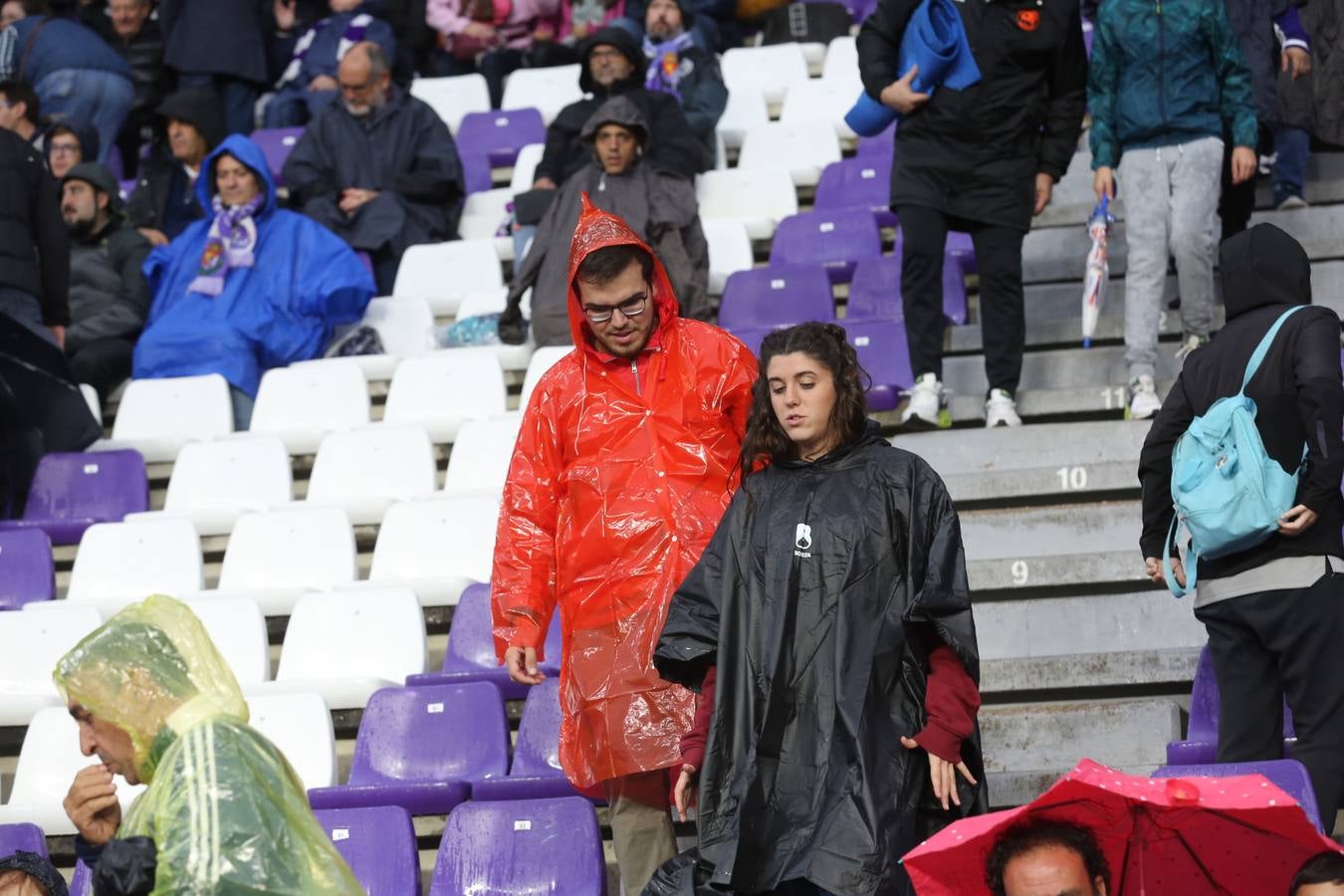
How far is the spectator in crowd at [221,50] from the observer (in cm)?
1045

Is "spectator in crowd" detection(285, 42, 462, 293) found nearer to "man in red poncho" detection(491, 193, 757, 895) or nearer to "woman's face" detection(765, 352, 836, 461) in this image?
"man in red poncho" detection(491, 193, 757, 895)

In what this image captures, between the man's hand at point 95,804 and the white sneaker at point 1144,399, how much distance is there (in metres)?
3.64

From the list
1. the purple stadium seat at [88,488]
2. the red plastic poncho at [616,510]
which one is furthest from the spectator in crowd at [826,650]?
the purple stadium seat at [88,488]

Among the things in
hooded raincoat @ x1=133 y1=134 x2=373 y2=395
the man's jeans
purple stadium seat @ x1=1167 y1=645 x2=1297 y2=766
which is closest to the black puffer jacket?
purple stadium seat @ x1=1167 y1=645 x2=1297 y2=766

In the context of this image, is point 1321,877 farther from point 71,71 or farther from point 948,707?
point 71,71

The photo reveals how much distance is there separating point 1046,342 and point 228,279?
3.27 metres

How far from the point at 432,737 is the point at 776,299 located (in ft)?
8.55

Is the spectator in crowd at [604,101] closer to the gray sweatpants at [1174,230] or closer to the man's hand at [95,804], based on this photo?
the gray sweatpants at [1174,230]

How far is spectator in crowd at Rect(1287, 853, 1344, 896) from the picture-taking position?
3.33 metres

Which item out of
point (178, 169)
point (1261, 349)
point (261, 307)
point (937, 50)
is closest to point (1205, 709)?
point (1261, 349)

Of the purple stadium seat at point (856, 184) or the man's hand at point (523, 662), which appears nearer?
the man's hand at point (523, 662)

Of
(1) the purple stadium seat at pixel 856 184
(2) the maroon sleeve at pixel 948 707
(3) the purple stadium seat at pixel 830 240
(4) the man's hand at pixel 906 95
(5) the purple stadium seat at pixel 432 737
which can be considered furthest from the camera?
(1) the purple stadium seat at pixel 856 184

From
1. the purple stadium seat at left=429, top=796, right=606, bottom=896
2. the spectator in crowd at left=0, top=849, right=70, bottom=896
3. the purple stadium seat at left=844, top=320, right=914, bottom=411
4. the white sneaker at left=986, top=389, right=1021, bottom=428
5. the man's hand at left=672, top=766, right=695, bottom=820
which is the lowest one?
the purple stadium seat at left=429, top=796, right=606, bottom=896

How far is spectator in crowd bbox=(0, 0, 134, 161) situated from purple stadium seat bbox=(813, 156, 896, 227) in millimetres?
3862
